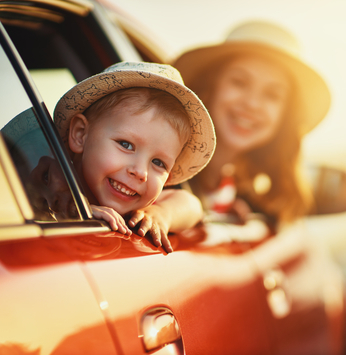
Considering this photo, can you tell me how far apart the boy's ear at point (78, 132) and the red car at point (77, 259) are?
209 millimetres

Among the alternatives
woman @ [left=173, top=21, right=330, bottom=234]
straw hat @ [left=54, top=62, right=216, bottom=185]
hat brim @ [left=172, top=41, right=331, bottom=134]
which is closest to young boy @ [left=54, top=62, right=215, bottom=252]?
straw hat @ [left=54, top=62, right=216, bottom=185]

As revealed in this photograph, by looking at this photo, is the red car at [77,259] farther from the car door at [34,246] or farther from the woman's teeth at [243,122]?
the woman's teeth at [243,122]

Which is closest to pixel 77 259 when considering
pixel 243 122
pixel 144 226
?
pixel 144 226

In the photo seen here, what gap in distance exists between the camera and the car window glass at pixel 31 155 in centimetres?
90

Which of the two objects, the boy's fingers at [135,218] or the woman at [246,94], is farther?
the woman at [246,94]

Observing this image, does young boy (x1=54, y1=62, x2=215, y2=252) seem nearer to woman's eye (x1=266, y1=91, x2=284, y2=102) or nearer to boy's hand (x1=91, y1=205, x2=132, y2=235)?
boy's hand (x1=91, y1=205, x2=132, y2=235)

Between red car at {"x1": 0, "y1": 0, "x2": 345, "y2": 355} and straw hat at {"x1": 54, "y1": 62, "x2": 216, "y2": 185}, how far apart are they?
188 millimetres

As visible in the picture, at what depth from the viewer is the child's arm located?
1.20 metres

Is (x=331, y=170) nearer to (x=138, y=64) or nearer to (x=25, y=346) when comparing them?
(x=138, y=64)

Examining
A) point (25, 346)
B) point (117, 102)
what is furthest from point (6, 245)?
point (117, 102)

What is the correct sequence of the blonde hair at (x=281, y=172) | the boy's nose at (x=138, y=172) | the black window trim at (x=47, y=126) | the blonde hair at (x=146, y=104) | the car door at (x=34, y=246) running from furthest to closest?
the blonde hair at (x=281, y=172), the blonde hair at (x=146, y=104), the boy's nose at (x=138, y=172), the black window trim at (x=47, y=126), the car door at (x=34, y=246)

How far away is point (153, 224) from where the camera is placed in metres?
1.24

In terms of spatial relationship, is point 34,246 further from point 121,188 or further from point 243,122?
point 243,122

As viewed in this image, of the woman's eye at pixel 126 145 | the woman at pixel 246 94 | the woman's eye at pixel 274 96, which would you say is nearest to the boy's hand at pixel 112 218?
the woman's eye at pixel 126 145
